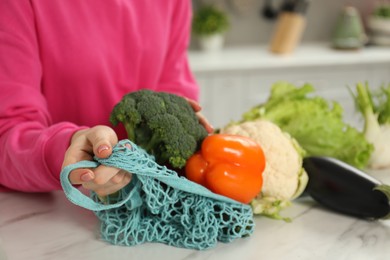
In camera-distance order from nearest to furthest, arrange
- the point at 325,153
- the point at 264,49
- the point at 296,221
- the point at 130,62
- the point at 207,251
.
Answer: the point at 207,251 < the point at 296,221 < the point at 325,153 < the point at 130,62 < the point at 264,49

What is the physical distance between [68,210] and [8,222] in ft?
0.34

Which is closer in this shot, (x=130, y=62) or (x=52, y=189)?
(x=52, y=189)

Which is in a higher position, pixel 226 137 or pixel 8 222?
pixel 226 137

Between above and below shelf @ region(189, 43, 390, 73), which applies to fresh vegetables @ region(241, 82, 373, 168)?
above

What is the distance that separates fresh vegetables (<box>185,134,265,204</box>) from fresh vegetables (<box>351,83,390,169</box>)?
387 mm

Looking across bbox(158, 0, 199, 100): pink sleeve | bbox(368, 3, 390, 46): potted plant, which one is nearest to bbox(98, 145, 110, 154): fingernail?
bbox(158, 0, 199, 100): pink sleeve

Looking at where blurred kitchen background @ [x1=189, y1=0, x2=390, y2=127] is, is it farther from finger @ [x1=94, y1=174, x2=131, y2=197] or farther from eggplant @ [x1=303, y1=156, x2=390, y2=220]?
finger @ [x1=94, y1=174, x2=131, y2=197]

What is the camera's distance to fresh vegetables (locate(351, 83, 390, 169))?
4.06ft

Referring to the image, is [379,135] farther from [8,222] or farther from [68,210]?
[8,222]

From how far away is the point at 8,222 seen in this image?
0.99 m

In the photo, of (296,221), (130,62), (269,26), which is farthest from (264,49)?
(296,221)

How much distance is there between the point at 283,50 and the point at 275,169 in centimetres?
197

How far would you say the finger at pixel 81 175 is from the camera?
2.74 feet

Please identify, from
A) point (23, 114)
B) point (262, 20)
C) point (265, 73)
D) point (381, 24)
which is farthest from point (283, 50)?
point (23, 114)
